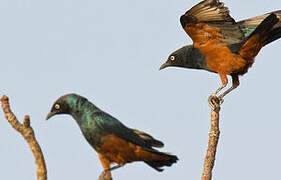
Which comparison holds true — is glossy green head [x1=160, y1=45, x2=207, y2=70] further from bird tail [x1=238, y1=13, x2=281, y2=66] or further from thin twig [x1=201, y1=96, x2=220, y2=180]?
thin twig [x1=201, y1=96, x2=220, y2=180]

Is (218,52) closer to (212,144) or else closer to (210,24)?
(210,24)

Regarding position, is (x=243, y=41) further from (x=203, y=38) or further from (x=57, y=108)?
(x=57, y=108)

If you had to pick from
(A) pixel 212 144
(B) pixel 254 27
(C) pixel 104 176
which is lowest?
(C) pixel 104 176

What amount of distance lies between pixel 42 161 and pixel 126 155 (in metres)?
1.45

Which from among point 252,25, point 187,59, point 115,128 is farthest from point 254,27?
point 115,128

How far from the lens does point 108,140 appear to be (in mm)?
7621

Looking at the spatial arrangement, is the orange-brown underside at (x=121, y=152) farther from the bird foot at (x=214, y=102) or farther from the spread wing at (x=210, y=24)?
the spread wing at (x=210, y=24)

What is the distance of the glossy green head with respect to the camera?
442 inches

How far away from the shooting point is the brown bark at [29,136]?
6.51 m

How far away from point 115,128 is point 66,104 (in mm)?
711

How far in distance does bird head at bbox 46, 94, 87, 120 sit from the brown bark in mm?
1192

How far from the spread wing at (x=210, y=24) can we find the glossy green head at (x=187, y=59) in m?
0.28

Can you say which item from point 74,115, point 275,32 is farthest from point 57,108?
point 275,32

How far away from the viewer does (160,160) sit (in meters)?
7.90
